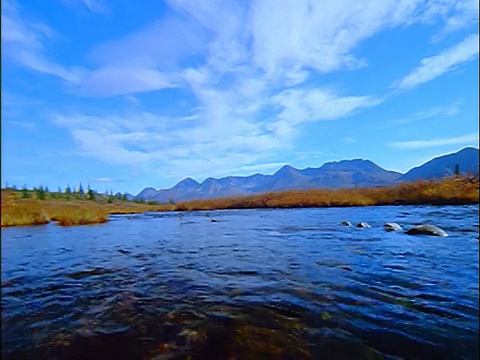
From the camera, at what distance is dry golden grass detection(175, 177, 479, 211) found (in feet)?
18.2

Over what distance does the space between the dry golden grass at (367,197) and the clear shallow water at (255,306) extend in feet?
2.24

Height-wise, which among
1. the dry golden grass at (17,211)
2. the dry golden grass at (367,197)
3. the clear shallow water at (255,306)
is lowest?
Answer: the clear shallow water at (255,306)

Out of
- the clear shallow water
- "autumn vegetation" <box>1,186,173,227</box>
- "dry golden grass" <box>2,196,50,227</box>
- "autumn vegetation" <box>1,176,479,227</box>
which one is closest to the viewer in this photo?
"dry golden grass" <box>2,196,50,227</box>

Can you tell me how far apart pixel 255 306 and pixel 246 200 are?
39.6 meters

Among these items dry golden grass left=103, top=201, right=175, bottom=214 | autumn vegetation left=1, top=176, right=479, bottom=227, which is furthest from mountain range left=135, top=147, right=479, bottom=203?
dry golden grass left=103, top=201, right=175, bottom=214

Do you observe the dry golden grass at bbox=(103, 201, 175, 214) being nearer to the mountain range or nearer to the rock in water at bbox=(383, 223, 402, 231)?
the mountain range

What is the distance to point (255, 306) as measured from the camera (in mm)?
4742

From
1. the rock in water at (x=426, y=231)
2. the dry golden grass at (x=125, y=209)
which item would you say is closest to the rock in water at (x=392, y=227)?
the rock in water at (x=426, y=231)

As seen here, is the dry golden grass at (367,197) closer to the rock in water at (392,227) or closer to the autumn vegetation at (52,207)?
the rock in water at (392,227)

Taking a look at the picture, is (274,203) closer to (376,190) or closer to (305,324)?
(376,190)

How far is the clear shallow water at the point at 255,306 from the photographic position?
341 cm

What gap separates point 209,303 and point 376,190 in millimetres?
14858

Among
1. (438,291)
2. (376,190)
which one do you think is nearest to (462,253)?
(438,291)

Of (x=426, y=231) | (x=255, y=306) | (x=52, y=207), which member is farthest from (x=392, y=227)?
A: (x=52, y=207)
